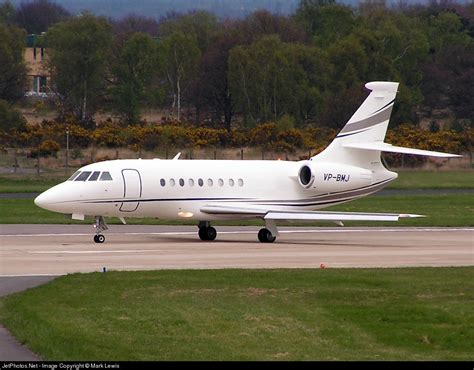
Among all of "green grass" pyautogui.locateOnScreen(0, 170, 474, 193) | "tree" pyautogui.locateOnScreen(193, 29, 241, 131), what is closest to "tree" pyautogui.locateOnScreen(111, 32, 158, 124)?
"tree" pyautogui.locateOnScreen(193, 29, 241, 131)

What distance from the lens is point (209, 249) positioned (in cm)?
3291

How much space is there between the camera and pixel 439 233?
3953 centimetres

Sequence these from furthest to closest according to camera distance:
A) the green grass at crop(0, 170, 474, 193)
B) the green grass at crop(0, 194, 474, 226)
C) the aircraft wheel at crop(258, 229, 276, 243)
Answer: the green grass at crop(0, 170, 474, 193) → the green grass at crop(0, 194, 474, 226) → the aircraft wheel at crop(258, 229, 276, 243)

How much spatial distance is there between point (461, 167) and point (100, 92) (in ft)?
94.4

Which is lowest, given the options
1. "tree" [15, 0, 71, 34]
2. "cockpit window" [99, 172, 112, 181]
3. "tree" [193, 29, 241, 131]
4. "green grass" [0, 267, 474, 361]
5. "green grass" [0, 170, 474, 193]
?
"green grass" [0, 267, 474, 361]

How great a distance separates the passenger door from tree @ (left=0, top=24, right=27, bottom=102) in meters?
48.0

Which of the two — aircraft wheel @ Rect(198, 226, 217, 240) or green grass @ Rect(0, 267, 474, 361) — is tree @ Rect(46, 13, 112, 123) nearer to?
aircraft wheel @ Rect(198, 226, 217, 240)

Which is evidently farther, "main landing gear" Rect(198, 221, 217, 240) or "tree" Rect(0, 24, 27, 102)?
"tree" Rect(0, 24, 27, 102)

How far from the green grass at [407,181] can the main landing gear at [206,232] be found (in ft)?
59.3

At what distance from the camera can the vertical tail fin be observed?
38.5m

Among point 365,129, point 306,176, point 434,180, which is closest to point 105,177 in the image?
point 306,176

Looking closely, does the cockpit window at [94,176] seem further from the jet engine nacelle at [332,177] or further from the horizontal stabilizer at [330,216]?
the jet engine nacelle at [332,177]

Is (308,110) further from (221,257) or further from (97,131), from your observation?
(221,257)

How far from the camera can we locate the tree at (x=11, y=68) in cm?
8194
